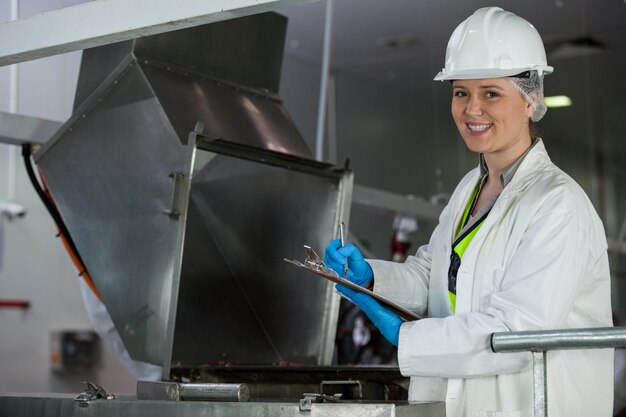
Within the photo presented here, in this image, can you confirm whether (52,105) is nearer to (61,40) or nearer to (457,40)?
(61,40)

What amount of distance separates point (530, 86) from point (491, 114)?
3.7 inches

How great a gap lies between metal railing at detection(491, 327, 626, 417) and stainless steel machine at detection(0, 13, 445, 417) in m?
0.85

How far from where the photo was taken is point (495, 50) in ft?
5.79

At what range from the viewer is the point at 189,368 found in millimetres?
2510

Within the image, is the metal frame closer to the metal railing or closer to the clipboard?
the clipboard

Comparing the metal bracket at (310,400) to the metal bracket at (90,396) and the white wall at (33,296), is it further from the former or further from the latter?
the white wall at (33,296)

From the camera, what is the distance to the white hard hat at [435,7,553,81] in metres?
1.76

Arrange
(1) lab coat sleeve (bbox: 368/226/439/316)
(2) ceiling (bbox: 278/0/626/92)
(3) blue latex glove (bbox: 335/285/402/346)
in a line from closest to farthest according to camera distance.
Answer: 1. (3) blue latex glove (bbox: 335/285/402/346)
2. (1) lab coat sleeve (bbox: 368/226/439/316)
3. (2) ceiling (bbox: 278/0/626/92)

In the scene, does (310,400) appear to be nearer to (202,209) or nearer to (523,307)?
(523,307)

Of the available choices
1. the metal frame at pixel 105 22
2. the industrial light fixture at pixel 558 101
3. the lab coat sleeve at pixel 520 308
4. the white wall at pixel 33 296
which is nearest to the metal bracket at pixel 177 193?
the metal frame at pixel 105 22

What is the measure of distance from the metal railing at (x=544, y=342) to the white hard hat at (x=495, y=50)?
0.59 m

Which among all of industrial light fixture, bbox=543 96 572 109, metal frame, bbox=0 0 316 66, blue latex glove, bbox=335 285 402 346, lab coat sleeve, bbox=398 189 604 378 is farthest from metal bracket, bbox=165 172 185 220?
industrial light fixture, bbox=543 96 572 109

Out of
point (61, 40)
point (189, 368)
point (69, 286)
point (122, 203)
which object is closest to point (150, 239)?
point (122, 203)

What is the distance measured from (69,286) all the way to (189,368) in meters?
3.04
